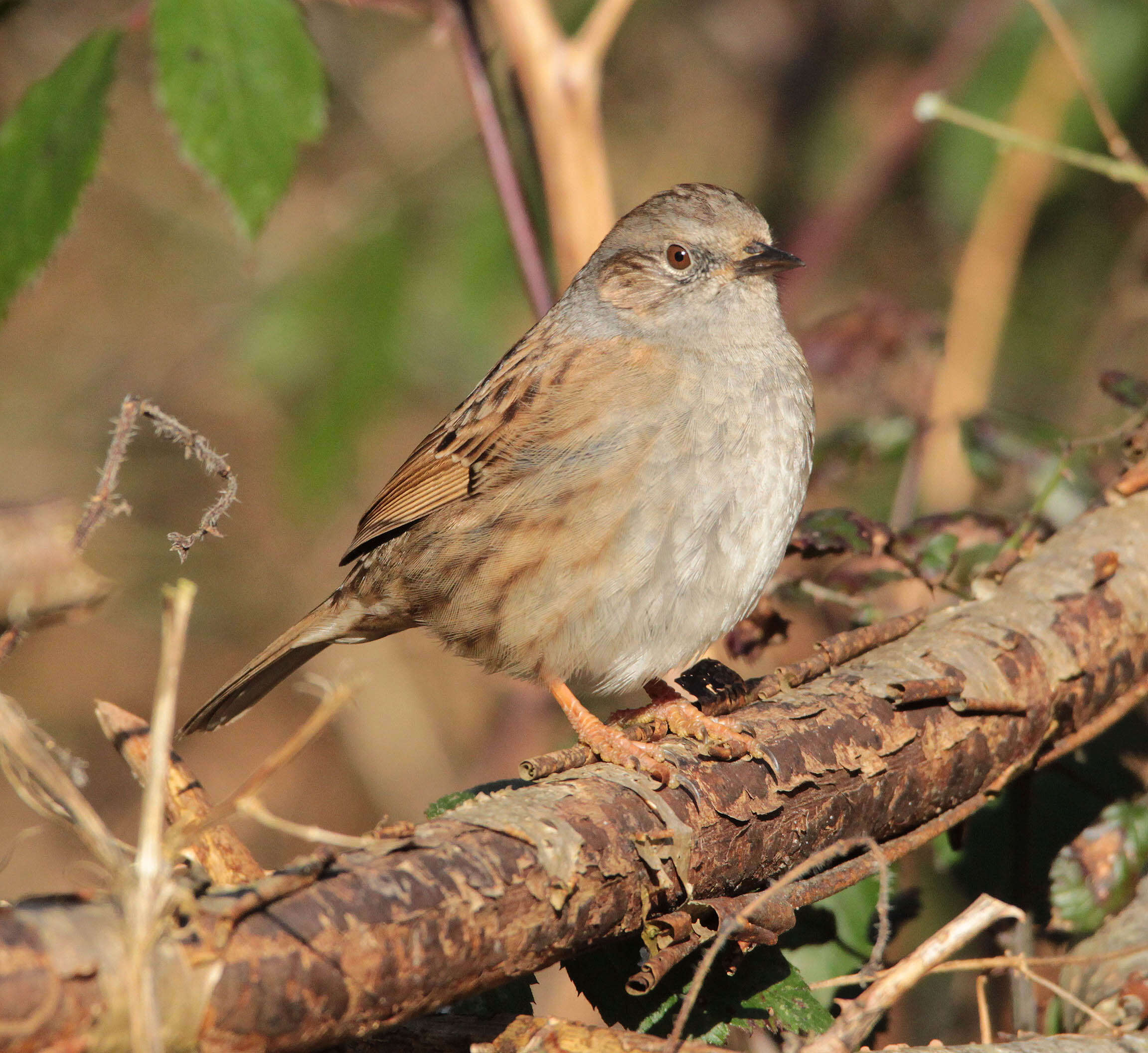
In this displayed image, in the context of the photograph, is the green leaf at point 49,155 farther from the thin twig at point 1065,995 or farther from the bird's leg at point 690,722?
the thin twig at point 1065,995

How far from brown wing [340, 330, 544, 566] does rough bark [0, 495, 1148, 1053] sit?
1038mm

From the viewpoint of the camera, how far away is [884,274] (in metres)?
6.61

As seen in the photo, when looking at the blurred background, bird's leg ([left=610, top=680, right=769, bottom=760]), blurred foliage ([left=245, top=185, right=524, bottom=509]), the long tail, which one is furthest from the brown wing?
blurred foliage ([left=245, top=185, right=524, bottom=509])

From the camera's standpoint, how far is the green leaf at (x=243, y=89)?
112 inches

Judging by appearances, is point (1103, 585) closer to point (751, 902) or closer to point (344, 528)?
point (751, 902)

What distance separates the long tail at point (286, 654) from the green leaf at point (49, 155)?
1.07 meters

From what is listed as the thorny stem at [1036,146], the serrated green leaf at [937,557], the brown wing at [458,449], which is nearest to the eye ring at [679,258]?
the brown wing at [458,449]

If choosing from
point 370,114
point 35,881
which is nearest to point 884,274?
point 370,114

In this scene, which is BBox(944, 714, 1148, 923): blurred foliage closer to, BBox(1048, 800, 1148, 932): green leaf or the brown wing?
BBox(1048, 800, 1148, 932): green leaf

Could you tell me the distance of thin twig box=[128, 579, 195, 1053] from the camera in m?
1.37

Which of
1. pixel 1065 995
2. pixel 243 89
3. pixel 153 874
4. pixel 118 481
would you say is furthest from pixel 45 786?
pixel 243 89

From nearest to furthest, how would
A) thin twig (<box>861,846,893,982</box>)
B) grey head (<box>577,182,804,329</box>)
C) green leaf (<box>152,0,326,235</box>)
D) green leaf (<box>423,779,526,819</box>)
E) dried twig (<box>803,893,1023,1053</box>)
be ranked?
dried twig (<box>803,893,1023,1053</box>) < thin twig (<box>861,846,893,982</box>) < green leaf (<box>423,779,526,819</box>) < green leaf (<box>152,0,326,235</box>) < grey head (<box>577,182,804,329</box>)

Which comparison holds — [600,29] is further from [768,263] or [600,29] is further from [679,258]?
[768,263]

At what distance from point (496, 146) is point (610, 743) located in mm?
1929
